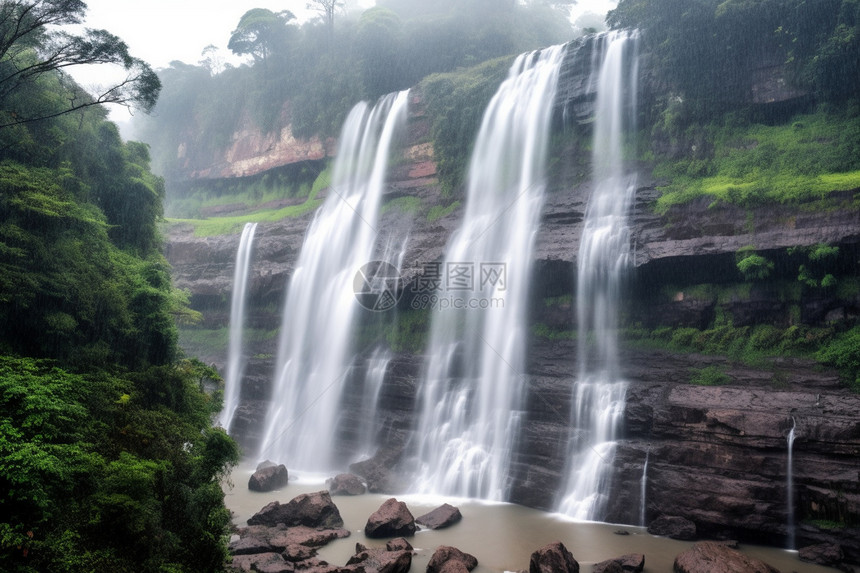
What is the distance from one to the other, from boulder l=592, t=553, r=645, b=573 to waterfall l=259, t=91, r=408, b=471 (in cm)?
1224

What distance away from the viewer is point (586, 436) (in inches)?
580

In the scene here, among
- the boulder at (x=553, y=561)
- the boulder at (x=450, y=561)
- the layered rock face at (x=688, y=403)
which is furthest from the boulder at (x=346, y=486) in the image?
the boulder at (x=553, y=561)

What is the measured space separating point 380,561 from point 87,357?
21.4 feet

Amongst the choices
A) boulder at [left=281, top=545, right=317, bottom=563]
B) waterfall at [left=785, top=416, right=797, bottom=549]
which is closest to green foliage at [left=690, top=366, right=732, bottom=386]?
Result: waterfall at [left=785, top=416, right=797, bottom=549]

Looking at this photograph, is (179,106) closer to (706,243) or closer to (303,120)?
(303,120)

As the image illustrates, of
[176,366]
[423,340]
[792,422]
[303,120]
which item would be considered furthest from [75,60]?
[303,120]

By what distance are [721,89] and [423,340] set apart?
13968mm

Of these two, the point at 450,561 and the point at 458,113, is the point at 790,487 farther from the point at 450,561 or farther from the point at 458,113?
the point at 458,113

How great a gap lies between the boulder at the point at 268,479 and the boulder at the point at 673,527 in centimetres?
1058

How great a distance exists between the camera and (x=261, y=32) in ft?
125

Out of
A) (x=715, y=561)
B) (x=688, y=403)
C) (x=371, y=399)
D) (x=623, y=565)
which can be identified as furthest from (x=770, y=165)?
(x=371, y=399)

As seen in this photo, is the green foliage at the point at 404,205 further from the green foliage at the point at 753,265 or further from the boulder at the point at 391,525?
the boulder at the point at 391,525

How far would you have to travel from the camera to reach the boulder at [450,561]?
9720 millimetres

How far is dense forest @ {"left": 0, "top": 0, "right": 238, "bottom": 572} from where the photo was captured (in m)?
6.86
